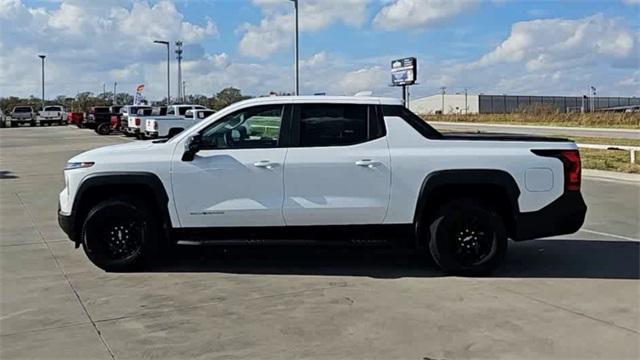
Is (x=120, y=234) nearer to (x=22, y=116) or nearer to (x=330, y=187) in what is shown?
(x=330, y=187)

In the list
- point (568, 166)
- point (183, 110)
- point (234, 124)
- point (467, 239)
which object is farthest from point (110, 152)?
point (183, 110)

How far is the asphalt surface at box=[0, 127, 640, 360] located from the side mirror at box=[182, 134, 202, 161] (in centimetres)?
123

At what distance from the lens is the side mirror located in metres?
6.90

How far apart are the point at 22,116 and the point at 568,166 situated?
6822 centimetres

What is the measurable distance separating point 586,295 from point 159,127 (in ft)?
92.2

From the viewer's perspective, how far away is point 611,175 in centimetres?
1702

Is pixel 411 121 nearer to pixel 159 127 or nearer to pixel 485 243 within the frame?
pixel 485 243

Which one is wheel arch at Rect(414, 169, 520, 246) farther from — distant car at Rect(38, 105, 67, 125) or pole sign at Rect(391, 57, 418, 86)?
distant car at Rect(38, 105, 67, 125)

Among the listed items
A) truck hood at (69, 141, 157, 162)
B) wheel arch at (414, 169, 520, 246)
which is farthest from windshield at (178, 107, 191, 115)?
wheel arch at (414, 169, 520, 246)

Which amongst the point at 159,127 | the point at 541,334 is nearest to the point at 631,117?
the point at 159,127

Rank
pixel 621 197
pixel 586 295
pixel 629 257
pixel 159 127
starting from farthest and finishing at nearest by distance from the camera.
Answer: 1. pixel 159 127
2. pixel 621 197
3. pixel 629 257
4. pixel 586 295

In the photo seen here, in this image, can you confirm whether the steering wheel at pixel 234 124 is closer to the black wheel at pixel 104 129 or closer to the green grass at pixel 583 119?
the black wheel at pixel 104 129

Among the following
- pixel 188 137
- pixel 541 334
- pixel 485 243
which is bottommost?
pixel 541 334

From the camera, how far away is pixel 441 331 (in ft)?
17.2
